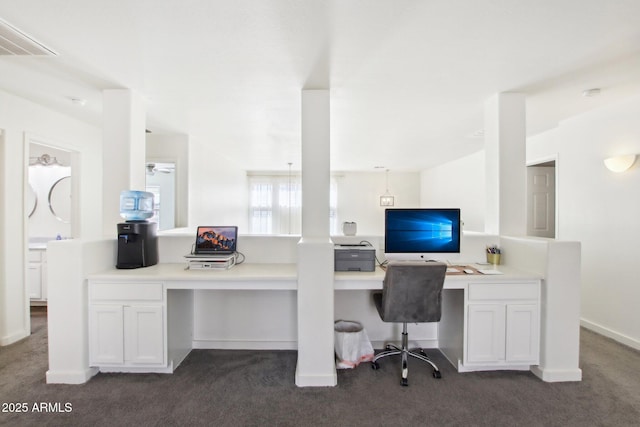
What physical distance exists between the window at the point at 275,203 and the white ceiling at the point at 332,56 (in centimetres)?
465

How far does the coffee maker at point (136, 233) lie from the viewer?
2.36 m

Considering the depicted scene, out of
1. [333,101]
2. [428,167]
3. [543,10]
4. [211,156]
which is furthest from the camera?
[428,167]

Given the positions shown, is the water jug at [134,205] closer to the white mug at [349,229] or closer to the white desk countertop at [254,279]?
the white desk countertop at [254,279]

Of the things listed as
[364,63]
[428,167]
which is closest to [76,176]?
[364,63]

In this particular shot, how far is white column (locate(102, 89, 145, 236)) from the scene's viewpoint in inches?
102

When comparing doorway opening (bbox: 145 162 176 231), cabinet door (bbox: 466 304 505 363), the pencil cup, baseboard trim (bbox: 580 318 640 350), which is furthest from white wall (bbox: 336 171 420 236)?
cabinet door (bbox: 466 304 505 363)

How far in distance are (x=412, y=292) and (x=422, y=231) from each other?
61 cm

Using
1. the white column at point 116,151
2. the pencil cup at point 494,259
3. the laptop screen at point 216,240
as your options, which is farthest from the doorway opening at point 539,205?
the white column at point 116,151

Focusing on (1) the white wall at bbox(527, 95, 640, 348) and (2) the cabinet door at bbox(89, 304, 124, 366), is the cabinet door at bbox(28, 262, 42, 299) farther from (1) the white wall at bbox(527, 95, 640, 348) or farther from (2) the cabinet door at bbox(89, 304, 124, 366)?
(1) the white wall at bbox(527, 95, 640, 348)

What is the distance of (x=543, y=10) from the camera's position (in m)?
1.58

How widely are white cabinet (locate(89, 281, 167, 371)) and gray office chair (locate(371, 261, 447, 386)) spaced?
169cm

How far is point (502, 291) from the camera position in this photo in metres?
2.19

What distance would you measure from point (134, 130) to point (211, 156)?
2464mm

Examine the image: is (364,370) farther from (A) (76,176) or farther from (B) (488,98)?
(A) (76,176)
